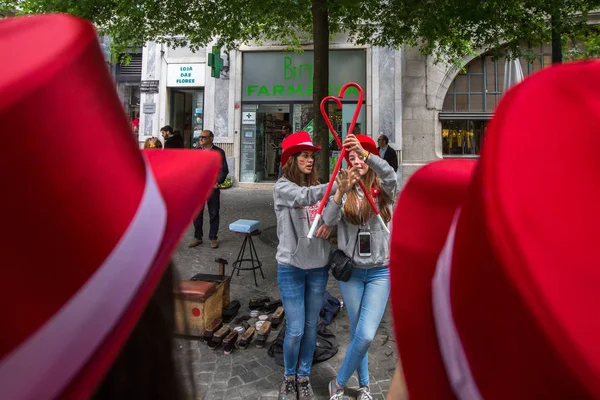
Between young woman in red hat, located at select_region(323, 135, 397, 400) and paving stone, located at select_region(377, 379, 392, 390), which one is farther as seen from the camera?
paving stone, located at select_region(377, 379, 392, 390)

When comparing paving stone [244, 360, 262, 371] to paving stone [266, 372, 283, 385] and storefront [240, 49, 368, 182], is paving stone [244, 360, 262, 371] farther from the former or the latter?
storefront [240, 49, 368, 182]

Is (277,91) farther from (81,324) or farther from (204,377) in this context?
(81,324)

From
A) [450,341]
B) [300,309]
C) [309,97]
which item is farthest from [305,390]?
[309,97]

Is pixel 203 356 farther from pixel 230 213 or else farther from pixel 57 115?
pixel 230 213

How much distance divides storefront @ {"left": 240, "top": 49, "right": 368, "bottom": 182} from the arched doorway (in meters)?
3.35

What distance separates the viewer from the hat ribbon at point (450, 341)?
0.65m

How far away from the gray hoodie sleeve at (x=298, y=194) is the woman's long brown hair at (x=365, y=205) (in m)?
0.17

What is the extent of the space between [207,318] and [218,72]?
38.5 ft

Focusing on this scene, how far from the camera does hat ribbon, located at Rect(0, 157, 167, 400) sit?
21.6 inches

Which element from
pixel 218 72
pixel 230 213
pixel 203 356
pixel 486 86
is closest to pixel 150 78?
pixel 218 72

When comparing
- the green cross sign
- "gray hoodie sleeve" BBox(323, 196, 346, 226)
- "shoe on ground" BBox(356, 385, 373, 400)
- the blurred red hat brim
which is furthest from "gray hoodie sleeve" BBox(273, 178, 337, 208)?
the green cross sign

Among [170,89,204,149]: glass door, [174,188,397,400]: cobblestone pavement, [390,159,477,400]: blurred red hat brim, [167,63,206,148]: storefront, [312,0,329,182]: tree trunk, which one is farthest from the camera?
[170,89,204,149]: glass door

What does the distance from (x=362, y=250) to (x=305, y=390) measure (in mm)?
1273

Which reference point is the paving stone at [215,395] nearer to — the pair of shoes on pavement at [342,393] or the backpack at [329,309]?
the pair of shoes on pavement at [342,393]
